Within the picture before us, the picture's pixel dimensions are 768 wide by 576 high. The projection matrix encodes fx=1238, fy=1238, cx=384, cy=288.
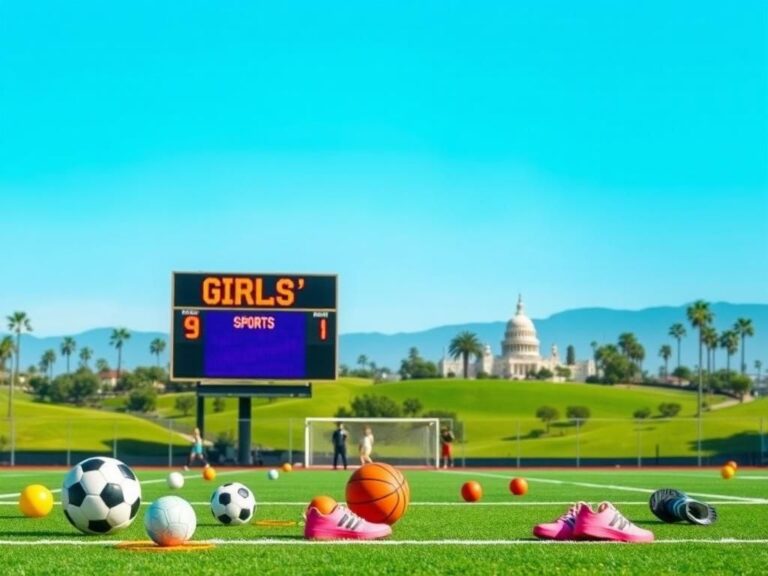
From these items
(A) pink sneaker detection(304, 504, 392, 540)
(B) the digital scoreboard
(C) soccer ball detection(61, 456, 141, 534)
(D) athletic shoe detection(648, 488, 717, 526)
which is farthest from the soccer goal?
(A) pink sneaker detection(304, 504, 392, 540)

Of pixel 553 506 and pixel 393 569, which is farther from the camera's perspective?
pixel 553 506

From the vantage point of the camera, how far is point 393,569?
872 centimetres

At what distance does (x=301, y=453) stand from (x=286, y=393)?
8.14 m

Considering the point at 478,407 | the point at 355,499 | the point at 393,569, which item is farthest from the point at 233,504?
the point at 478,407

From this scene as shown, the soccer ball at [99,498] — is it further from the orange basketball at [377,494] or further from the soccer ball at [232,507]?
the orange basketball at [377,494]

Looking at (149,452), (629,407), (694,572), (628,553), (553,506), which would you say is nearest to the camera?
(694,572)

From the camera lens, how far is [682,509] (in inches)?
521

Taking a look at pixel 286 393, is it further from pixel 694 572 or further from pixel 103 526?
pixel 694 572

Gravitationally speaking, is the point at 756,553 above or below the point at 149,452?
above

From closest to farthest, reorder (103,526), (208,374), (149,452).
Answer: (103,526), (208,374), (149,452)

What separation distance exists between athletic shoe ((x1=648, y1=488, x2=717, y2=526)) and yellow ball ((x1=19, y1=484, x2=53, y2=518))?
6.86m

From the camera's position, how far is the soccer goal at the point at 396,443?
2015 inches

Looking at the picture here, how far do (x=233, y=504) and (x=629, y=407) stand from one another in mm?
142903

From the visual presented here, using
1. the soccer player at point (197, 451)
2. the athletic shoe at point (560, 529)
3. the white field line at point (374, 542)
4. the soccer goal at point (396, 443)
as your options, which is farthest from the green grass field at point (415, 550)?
the soccer goal at point (396, 443)
